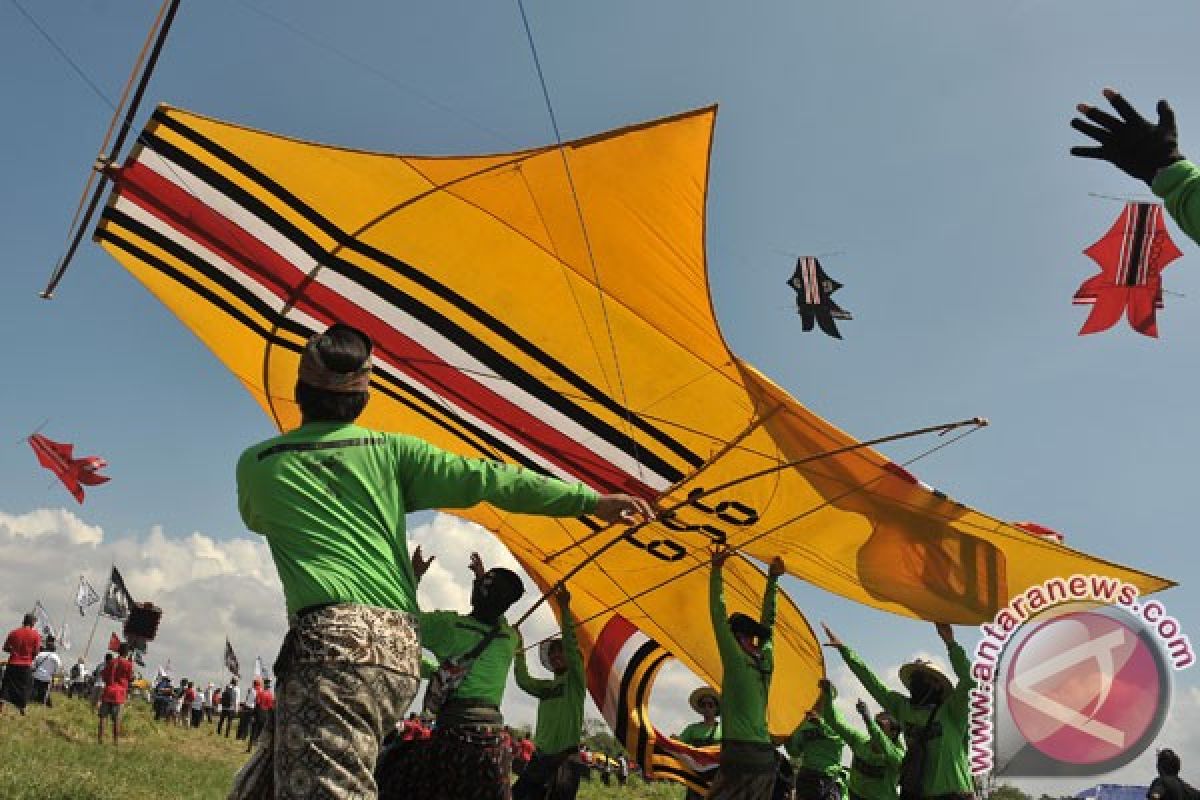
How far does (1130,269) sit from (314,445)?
295 inches

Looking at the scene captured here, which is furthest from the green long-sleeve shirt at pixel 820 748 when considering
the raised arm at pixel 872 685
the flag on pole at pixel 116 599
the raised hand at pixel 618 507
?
the flag on pole at pixel 116 599

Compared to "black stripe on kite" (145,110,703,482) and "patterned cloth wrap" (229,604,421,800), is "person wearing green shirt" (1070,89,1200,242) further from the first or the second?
"black stripe on kite" (145,110,703,482)

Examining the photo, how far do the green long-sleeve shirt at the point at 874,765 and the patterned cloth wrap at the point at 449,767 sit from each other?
5014 mm

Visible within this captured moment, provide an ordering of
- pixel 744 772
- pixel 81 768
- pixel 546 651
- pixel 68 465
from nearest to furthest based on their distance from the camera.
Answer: pixel 744 772, pixel 546 651, pixel 81 768, pixel 68 465

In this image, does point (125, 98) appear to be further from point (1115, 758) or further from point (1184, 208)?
point (1115, 758)

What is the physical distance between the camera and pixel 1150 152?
2.75m

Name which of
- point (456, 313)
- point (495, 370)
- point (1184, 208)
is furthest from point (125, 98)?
point (1184, 208)

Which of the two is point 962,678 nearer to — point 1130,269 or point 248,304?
point 1130,269

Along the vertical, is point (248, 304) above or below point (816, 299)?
below

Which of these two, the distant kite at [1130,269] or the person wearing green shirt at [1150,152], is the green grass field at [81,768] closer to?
the person wearing green shirt at [1150,152]

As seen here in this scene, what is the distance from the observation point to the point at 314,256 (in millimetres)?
6941

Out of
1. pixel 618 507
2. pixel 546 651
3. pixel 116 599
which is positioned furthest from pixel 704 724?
pixel 116 599

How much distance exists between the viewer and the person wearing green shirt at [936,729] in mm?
7379

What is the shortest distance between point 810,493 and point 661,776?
4.13 m
